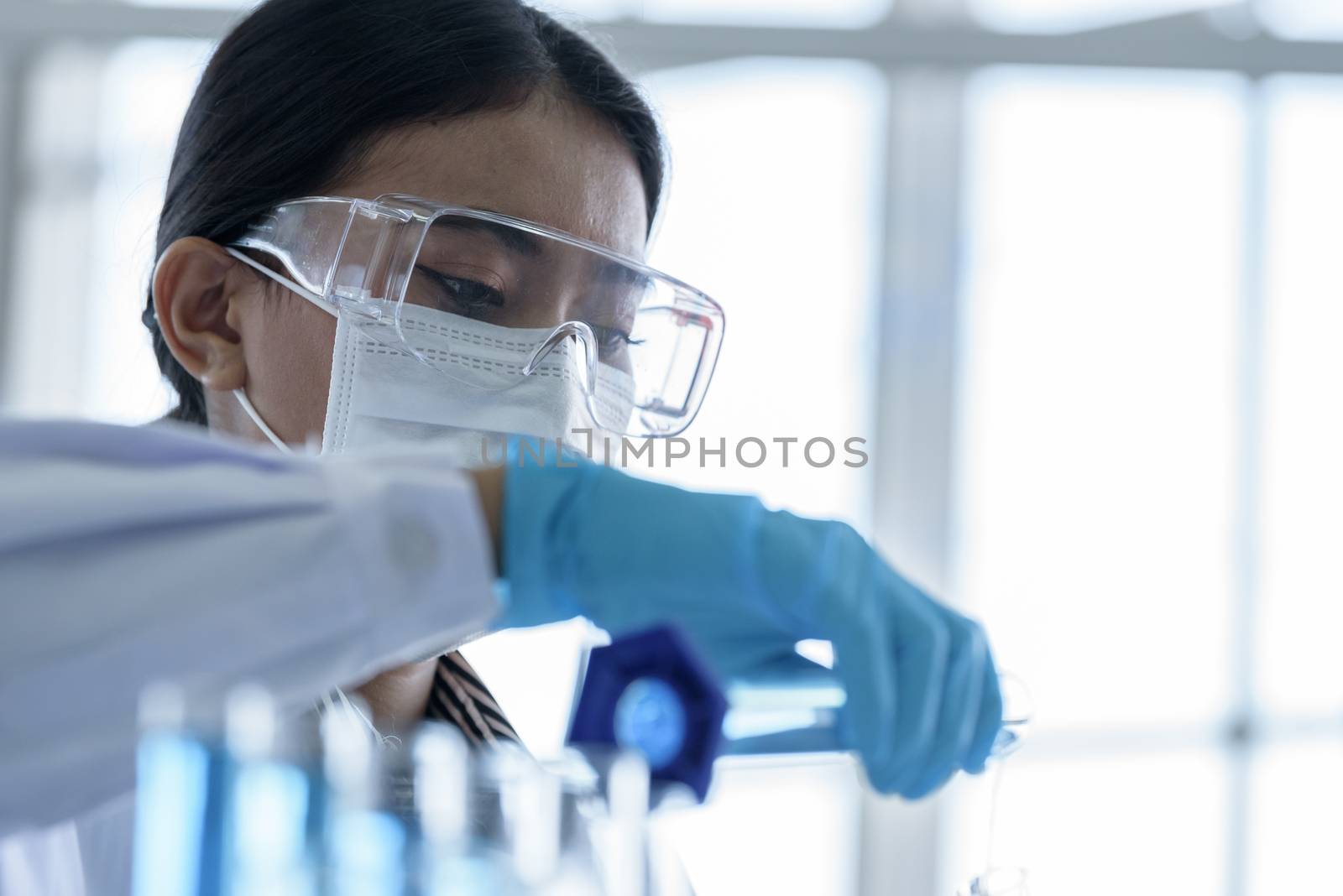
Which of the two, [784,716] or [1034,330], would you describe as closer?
[784,716]

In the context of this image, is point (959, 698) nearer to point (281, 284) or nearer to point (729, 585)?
point (729, 585)

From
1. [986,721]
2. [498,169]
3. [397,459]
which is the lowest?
[986,721]

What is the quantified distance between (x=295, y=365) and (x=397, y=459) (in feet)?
1.91

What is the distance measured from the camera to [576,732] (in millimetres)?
491

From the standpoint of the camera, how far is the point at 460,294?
3.54 ft

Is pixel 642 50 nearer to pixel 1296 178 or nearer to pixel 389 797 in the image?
pixel 1296 178

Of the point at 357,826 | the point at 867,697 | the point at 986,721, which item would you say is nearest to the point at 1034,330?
the point at 986,721

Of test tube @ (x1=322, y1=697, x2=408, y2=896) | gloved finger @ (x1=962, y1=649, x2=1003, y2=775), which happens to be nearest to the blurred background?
gloved finger @ (x1=962, y1=649, x2=1003, y2=775)

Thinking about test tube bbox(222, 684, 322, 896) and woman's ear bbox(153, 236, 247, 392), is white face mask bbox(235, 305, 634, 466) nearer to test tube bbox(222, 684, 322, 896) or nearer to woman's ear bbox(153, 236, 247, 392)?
woman's ear bbox(153, 236, 247, 392)

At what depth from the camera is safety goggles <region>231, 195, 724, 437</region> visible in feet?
3.45

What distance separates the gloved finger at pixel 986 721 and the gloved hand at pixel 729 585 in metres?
0.04

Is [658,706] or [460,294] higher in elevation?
[460,294]

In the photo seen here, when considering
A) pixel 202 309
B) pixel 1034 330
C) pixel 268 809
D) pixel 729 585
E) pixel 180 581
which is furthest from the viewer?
pixel 1034 330

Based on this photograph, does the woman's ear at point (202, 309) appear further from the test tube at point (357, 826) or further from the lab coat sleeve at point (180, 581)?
the test tube at point (357, 826)
